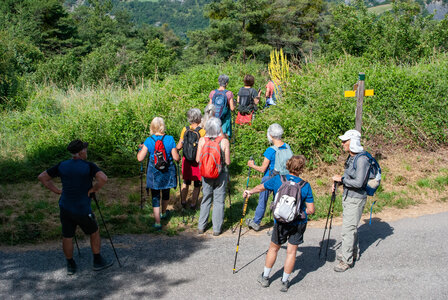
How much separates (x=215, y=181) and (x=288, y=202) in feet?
5.97

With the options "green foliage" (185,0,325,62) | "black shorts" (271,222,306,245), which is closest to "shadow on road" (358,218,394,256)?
"black shorts" (271,222,306,245)

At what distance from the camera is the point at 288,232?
4.58 m

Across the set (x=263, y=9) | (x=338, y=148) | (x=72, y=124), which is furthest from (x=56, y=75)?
(x=263, y=9)

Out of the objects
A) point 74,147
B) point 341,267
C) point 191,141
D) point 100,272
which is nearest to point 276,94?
point 191,141

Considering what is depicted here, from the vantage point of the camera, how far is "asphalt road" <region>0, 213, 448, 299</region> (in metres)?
4.71

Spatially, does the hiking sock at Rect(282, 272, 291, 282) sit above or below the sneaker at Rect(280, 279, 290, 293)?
above

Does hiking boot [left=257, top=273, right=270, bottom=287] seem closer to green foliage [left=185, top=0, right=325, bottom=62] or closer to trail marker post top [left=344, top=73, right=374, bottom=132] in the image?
trail marker post top [left=344, top=73, right=374, bottom=132]

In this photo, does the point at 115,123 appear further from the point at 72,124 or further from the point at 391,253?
the point at 391,253

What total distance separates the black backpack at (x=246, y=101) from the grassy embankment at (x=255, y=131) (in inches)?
18.1

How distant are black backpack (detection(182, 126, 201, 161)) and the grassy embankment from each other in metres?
1.14

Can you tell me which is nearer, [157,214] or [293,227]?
[293,227]

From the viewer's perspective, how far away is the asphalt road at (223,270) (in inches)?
186

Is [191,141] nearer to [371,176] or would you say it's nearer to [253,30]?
[371,176]

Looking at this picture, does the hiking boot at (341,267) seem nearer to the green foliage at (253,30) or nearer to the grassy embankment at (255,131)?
the grassy embankment at (255,131)
